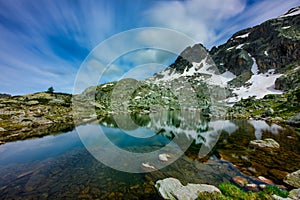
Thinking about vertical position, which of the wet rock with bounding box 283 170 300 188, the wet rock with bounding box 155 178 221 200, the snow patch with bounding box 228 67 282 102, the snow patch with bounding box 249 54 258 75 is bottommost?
the wet rock with bounding box 283 170 300 188

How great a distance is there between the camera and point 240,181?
11.1 metres

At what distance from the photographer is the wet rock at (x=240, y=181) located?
10.6m

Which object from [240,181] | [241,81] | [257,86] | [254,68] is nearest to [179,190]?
[240,181]

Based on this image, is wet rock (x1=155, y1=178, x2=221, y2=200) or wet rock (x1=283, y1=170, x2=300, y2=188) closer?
wet rock (x1=155, y1=178, x2=221, y2=200)

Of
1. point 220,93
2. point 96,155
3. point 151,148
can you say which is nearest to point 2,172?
point 96,155

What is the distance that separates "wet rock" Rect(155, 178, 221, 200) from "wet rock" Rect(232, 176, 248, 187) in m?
3.40

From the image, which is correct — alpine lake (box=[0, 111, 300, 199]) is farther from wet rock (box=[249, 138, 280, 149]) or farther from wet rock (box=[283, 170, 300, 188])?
wet rock (box=[249, 138, 280, 149])

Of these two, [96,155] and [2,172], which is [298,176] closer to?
[96,155]

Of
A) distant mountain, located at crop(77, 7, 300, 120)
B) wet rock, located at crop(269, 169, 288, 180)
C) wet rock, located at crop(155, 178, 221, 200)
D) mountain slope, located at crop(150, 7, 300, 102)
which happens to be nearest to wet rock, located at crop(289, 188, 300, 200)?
wet rock, located at crop(155, 178, 221, 200)

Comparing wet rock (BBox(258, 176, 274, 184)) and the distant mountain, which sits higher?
the distant mountain

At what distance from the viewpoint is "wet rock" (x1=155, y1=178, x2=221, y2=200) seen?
8155mm

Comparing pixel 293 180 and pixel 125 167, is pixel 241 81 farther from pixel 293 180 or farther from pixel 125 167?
pixel 125 167

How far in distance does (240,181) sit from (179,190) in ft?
18.8

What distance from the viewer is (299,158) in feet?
49.2
